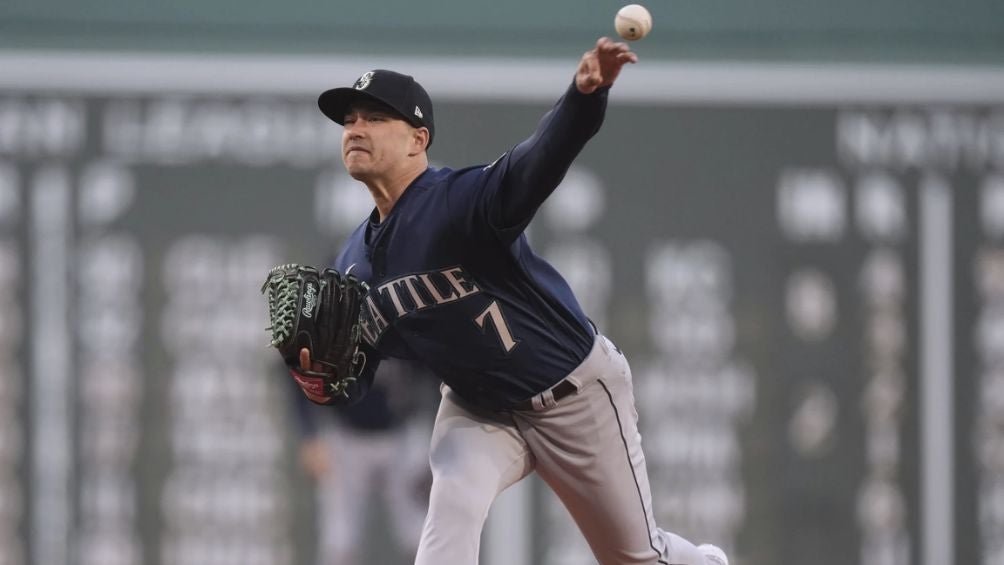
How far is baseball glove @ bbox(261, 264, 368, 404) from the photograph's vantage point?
3.10m

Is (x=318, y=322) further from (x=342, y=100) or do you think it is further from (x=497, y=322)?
(x=342, y=100)

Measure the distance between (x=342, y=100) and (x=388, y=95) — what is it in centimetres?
12

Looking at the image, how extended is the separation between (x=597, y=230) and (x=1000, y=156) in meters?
1.62

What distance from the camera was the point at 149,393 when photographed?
546 centimetres

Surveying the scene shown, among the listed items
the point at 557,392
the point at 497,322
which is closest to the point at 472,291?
the point at 497,322

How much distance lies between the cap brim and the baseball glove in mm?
374

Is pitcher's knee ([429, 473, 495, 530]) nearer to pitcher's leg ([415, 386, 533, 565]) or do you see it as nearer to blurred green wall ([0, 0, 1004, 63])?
pitcher's leg ([415, 386, 533, 565])

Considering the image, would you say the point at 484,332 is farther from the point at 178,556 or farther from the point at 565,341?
the point at 178,556

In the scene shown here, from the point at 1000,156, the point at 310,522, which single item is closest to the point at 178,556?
the point at 310,522

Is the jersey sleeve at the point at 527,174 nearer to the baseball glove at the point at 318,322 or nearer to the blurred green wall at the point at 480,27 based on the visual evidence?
the baseball glove at the point at 318,322

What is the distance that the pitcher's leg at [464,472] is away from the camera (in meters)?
3.06

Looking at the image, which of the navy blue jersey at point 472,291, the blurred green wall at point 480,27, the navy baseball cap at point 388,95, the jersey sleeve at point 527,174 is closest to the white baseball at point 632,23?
the jersey sleeve at point 527,174

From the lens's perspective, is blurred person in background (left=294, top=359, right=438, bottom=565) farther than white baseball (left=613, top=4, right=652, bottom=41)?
Yes

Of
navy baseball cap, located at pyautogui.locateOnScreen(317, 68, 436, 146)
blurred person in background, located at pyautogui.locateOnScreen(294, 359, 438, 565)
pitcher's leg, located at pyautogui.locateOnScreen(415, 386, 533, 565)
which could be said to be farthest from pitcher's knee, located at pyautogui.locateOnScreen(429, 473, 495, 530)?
blurred person in background, located at pyautogui.locateOnScreen(294, 359, 438, 565)
